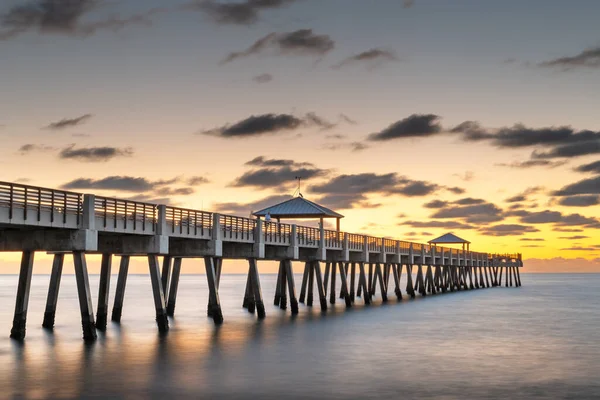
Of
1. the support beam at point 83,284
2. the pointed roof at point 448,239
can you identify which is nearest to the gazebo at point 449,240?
the pointed roof at point 448,239

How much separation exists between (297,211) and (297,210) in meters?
0.14

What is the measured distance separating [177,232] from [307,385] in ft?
47.4

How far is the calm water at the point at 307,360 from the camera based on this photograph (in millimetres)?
25094

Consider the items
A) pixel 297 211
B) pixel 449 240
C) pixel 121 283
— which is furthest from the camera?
pixel 449 240

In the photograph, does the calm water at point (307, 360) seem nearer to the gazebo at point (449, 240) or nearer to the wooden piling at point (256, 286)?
the wooden piling at point (256, 286)

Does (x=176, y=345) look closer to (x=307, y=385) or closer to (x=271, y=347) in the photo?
(x=271, y=347)

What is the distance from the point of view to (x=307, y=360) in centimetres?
3195

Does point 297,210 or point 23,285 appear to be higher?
point 297,210

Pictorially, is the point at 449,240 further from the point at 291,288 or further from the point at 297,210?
the point at 291,288

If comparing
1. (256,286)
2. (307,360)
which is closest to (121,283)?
(256,286)

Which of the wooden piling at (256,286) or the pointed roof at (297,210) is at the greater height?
the pointed roof at (297,210)

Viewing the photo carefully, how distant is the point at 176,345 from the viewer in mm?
35906

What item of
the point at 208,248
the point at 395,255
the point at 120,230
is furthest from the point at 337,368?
the point at 395,255

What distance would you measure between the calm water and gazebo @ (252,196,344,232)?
1261 cm
